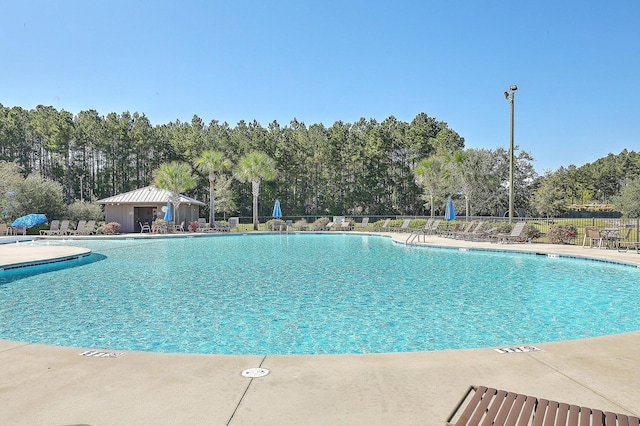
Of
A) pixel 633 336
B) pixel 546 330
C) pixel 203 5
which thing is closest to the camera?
pixel 633 336

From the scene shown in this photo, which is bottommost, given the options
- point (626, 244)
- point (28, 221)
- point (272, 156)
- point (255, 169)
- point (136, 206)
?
point (626, 244)

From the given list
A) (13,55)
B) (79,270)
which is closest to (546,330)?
(79,270)

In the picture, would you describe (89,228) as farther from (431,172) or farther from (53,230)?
(431,172)

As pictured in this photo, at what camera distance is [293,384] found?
3.23 metres

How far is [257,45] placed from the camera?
1956 centimetres

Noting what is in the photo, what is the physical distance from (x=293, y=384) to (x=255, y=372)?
0.42m

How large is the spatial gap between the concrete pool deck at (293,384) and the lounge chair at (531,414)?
53 centimetres

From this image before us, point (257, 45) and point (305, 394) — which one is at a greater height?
point (257, 45)

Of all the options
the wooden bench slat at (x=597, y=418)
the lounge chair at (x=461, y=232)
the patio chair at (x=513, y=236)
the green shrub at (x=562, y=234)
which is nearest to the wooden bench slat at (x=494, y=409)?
the wooden bench slat at (x=597, y=418)

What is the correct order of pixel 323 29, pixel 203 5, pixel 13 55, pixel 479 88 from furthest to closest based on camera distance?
pixel 479 88
pixel 323 29
pixel 13 55
pixel 203 5

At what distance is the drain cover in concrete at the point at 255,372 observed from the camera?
3.42m

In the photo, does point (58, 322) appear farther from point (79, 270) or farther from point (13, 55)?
point (13, 55)

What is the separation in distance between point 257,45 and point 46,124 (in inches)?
1159

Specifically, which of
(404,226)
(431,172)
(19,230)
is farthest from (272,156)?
(19,230)
